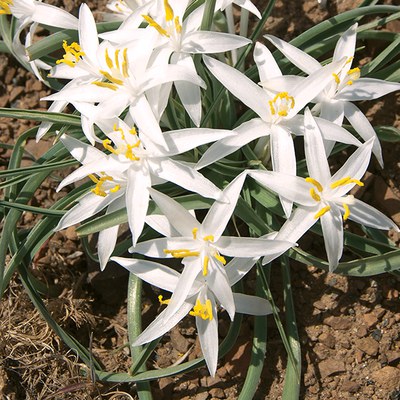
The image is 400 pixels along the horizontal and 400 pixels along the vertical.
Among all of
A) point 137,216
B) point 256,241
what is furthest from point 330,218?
point 137,216

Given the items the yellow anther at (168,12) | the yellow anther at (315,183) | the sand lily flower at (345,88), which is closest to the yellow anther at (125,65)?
the yellow anther at (168,12)

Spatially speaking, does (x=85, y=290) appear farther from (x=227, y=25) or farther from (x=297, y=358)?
(x=227, y=25)

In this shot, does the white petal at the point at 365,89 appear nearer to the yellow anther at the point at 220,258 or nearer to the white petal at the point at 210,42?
the white petal at the point at 210,42

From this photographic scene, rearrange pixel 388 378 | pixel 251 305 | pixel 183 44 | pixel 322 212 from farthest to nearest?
pixel 388 378, pixel 251 305, pixel 183 44, pixel 322 212

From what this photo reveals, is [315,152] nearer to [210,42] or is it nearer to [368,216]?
[368,216]

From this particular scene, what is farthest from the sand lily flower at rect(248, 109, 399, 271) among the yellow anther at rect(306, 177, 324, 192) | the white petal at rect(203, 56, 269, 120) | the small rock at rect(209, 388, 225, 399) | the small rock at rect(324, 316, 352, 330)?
the small rock at rect(209, 388, 225, 399)

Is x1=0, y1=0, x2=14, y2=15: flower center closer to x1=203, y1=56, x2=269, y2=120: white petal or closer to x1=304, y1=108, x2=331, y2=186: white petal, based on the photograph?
x1=203, y1=56, x2=269, y2=120: white petal

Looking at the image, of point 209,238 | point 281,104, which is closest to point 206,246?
point 209,238
